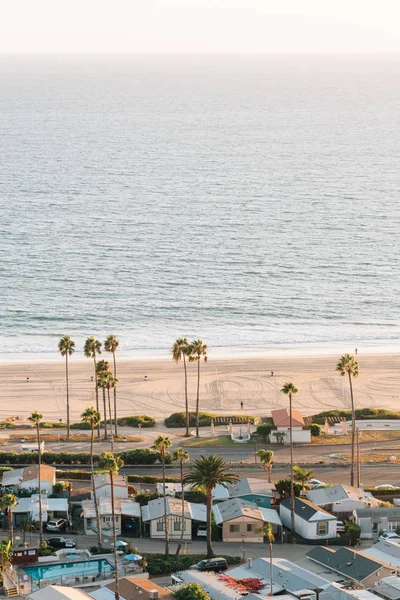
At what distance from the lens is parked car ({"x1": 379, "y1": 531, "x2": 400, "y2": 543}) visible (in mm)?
65125

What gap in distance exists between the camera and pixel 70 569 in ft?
198

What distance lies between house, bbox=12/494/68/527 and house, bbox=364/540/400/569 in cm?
1860

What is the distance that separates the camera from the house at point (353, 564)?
190 feet

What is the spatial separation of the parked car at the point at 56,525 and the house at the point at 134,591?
1090 centimetres

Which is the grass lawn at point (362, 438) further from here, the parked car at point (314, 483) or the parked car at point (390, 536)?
the parked car at point (390, 536)

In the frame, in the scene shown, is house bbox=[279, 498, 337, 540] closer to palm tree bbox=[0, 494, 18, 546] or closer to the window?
the window

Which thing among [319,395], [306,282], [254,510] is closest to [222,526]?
[254,510]

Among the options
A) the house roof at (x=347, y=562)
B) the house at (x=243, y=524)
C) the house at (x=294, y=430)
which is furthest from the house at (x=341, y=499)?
the house at (x=294, y=430)

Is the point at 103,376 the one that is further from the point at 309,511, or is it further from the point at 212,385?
the point at 309,511

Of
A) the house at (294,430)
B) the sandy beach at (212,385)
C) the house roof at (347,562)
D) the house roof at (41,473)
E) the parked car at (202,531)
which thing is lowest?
the house roof at (347,562)

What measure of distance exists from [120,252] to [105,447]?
233 feet

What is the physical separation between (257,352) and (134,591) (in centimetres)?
5918

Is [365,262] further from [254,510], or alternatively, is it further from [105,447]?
[254,510]

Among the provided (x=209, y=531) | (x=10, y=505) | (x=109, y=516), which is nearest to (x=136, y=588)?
(x=209, y=531)
